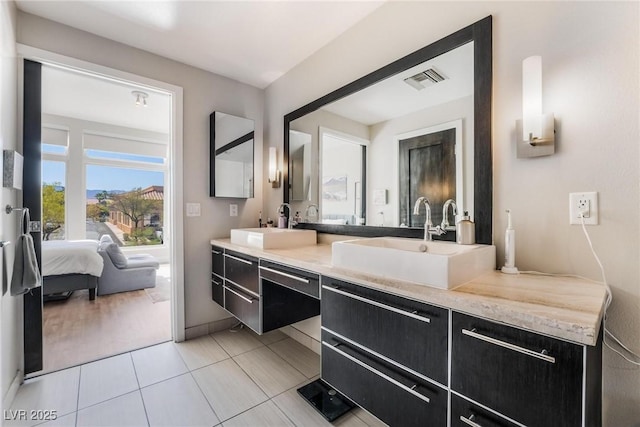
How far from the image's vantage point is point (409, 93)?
1.68m

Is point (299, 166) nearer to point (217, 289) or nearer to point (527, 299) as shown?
point (217, 289)

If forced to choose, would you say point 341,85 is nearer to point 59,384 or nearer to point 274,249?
point 274,249

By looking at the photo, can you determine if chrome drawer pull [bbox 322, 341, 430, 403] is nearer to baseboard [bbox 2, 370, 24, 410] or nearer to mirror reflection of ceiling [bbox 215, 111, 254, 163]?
baseboard [bbox 2, 370, 24, 410]

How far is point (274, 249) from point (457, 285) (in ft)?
4.09

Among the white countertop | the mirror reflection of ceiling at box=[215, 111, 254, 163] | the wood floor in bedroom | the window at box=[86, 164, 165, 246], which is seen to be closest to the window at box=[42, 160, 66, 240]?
the window at box=[86, 164, 165, 246]

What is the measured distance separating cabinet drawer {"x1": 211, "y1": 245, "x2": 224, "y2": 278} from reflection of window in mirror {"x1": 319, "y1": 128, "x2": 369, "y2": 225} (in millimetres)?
949

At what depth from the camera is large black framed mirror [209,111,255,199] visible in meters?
2.56

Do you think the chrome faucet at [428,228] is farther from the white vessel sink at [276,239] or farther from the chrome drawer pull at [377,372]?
the white vessel sink at [276,239]

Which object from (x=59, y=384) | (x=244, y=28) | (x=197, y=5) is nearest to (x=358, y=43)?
(x=244, y=28)

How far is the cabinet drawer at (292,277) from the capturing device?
4.80ft

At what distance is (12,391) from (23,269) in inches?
29.5

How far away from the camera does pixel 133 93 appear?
354 cm

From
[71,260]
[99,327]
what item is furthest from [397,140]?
[71,260]

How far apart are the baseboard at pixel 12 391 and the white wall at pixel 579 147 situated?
2.76 meters
